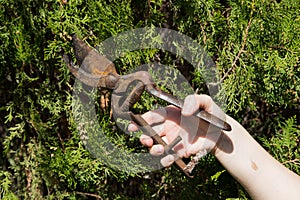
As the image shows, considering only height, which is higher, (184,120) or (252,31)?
(252,31)

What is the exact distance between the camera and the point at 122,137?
188 cm

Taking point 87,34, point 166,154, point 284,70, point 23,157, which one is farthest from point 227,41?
point 23,157

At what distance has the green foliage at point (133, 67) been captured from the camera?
5.80 ft

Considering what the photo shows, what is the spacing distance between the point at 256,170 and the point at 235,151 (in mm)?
82

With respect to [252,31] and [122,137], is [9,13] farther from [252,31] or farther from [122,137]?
[252,31]

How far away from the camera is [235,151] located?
1537mm

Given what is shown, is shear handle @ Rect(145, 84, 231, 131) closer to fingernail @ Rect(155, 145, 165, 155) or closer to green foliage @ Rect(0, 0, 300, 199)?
fingernail @ Rect(155, 145, 165, 155)

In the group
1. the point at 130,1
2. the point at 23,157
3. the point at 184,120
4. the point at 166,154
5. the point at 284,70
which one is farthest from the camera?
the point at 23,157

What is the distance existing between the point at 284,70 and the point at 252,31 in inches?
6.3

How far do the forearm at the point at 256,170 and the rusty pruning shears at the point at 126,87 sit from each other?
0.13m

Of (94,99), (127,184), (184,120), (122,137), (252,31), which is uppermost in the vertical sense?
(252,31)

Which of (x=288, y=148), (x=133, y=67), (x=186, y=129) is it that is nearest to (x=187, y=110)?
(x=186, y=129)

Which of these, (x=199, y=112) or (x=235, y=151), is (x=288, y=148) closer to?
(x=235, y=151)

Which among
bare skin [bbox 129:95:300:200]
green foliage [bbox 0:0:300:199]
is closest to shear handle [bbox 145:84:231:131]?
bare skin [bbox 129:95:300:200]
